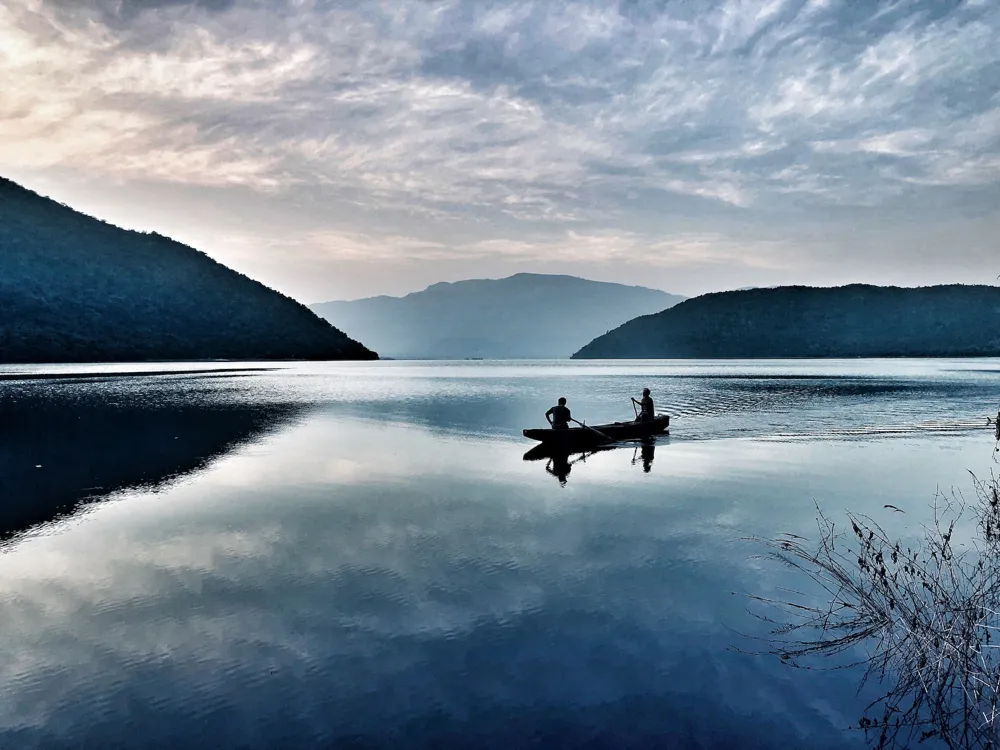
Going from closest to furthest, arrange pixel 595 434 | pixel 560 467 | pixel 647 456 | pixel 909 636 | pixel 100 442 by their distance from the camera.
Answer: pixel 909 636 → pixel 560 467 → pixel 647 456 → pixel 595 434 → pixel 100 442

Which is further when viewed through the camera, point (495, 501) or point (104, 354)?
point (104, 354)

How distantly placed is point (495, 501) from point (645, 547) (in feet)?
20.2

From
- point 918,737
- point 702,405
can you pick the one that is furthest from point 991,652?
point 702,405

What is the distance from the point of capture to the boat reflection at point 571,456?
85.7 feet

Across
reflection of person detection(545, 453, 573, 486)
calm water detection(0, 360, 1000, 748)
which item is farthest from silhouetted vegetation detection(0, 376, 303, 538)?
reflection of person detection(545, 453, 573, 486)

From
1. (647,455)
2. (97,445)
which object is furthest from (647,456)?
(97,445)

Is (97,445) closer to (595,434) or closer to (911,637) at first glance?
(595,434)

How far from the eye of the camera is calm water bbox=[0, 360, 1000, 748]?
25.4ft

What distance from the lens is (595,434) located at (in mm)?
31688

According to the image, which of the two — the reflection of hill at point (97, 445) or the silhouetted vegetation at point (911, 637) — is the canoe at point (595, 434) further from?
the silhouetted vegetation at point (911, 637)

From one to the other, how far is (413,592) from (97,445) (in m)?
26.3

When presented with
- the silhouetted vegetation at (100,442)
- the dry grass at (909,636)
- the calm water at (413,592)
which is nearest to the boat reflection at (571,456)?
the calm water at (413,592)

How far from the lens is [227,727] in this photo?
751 cm

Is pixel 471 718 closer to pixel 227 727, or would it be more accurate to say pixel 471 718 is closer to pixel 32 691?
pixel 227 727
